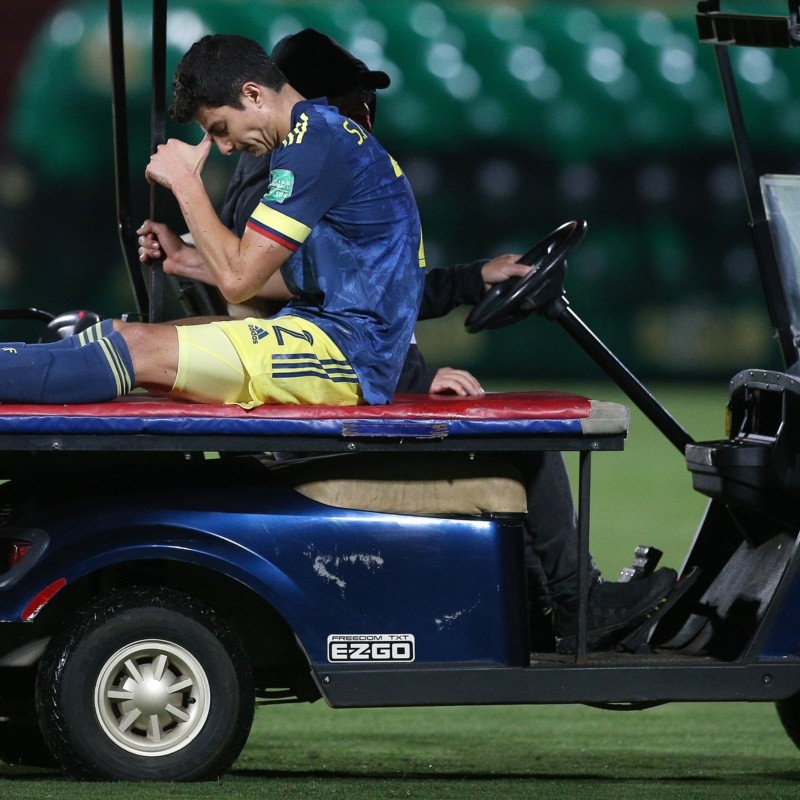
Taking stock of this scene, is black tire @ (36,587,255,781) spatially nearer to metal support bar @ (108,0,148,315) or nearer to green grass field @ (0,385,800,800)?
green grass field @ (0,385,800,800)

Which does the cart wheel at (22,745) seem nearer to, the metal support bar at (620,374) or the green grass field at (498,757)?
the green grass field at (498,757)

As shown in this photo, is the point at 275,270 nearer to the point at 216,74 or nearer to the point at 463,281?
the point at 216,74

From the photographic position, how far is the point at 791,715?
3.82 m

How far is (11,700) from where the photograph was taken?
352cm

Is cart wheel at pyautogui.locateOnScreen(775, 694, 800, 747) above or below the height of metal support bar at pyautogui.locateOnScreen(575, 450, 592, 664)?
below

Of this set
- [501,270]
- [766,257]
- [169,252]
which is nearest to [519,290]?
[501,270]

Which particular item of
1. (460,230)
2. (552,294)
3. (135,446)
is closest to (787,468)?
(552,294)

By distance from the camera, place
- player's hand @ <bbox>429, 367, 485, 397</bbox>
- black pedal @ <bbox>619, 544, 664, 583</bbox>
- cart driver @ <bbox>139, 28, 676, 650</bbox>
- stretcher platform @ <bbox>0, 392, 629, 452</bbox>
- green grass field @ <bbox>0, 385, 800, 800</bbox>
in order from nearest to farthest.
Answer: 1. stretcher platform @ <bbox>0, 392, 629, 452</bbox>
2. green grass field @ <bbox>0, 385, 800, 800</bbox>
3. cart driver @ <bbox>139, 28, 676, 650</bbox>
4. player's hand @ <bbox>429, 367, 485, 397</bbox>
5. black pedal @ <bbox>619, 544, 664, 583</bbox>

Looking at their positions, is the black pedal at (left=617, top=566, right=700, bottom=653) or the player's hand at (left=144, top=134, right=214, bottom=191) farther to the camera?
the black pedal at (left=617, top=566, right=700, bottom=653)

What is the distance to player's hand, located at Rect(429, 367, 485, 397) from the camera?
→ 3.62 metres

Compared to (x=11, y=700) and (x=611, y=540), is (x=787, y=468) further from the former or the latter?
(x=611, y=540)

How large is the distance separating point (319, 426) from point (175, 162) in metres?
0.60

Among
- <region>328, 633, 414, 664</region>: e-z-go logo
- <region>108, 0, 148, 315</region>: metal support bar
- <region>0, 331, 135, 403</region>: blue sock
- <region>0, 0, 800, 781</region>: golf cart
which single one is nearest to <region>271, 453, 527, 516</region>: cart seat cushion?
<region>0, 0, 800, 781</region>: golf cart

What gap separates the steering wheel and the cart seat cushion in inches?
20.5
